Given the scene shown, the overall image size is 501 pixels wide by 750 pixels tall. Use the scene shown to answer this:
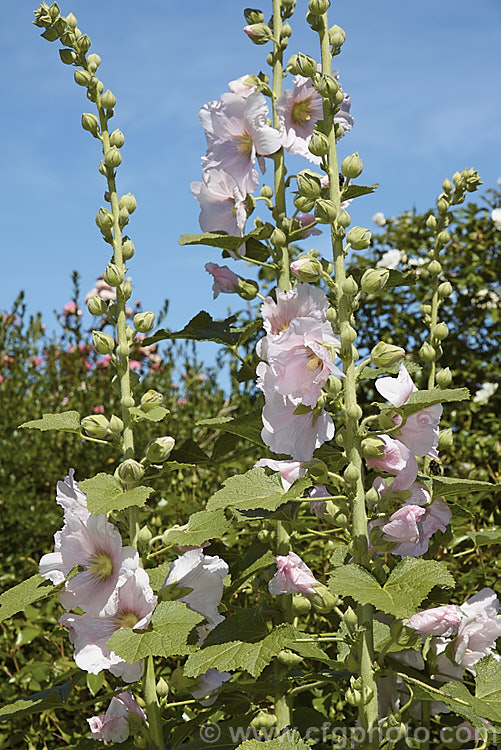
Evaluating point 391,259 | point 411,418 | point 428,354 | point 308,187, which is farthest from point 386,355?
point 391,259

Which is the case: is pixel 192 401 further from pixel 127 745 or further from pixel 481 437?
pixel 127 745

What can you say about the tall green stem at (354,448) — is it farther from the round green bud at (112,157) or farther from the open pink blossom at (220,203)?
the round green bud at (112,157)

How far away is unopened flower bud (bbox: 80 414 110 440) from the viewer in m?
1.71

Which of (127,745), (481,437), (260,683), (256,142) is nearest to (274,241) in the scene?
(256,142)

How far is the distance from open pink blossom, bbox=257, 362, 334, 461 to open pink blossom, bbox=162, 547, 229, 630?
326mm

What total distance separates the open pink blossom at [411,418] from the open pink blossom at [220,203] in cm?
55

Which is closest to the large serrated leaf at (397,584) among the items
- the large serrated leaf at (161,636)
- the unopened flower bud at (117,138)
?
the large serrated leaf at (161,636)

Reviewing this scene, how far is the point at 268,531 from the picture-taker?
1.94 m

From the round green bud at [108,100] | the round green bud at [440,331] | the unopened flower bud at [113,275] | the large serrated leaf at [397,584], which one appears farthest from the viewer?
the round green bud at [440,331]

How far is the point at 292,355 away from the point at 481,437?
92.9 inches

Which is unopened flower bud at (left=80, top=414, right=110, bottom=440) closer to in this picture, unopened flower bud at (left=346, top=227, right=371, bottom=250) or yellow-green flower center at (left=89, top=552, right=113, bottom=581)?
yellow-green flower center at (left=89, top=552, right=113, bottom=581)

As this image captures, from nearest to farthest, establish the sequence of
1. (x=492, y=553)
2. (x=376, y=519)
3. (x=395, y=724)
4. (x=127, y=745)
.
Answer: (x=395, y=724) → (x=376, y=519) → (x=127, y=745) → (x=492, y=553)

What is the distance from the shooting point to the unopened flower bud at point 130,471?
1649 millimetres

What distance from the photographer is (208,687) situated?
168 cm
